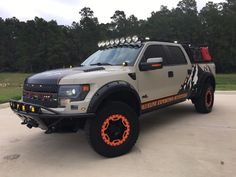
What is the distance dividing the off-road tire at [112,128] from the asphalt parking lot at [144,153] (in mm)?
150

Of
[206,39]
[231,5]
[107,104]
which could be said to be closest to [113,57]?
[107,104]

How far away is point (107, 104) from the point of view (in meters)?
4.82

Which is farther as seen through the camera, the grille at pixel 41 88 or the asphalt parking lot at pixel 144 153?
the grille at pixel 41 88

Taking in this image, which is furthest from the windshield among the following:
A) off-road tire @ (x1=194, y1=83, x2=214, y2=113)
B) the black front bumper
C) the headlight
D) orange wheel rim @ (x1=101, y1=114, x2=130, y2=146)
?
off-road tire @ (x1=194, y1=83, x2=214, y2=113)

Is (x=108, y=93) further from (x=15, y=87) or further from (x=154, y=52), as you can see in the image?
(x=15, y=87)

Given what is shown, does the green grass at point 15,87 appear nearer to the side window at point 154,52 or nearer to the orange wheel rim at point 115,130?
the side window at point 154,52

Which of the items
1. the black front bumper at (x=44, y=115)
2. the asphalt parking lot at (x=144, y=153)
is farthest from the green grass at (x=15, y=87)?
the black front bumper at (x=44, y=115)

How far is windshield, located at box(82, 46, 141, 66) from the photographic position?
5734 millimetres

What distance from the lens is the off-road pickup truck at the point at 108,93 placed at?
452 centimetres

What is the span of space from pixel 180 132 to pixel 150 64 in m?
1.55

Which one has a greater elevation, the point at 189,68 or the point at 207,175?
the point at 189,68

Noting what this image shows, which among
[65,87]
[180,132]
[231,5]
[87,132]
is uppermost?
[231,5]

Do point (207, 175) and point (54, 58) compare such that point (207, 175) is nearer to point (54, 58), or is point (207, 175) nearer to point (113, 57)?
point (113, 57)

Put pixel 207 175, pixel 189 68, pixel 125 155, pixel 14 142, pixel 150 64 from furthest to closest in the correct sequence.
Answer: pixel 189 68 < pixel 14 142 < pixel 150 64 < pixel 125 155 < pixel 207 175
